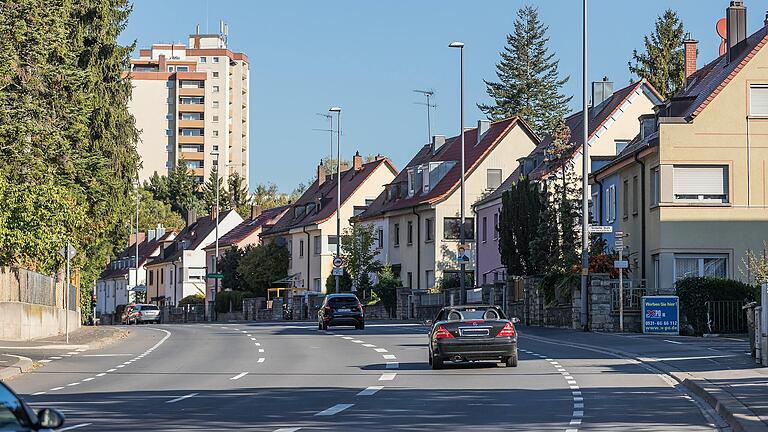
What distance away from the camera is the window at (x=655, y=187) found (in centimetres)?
4575

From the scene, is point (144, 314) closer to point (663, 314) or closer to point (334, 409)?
point (663, 314)

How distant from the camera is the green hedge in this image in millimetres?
40250

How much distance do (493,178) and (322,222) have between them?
1810cm

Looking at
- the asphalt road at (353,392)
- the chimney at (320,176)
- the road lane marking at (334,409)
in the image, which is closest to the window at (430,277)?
the chimney at (320,176)

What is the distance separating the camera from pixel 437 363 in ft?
85.9

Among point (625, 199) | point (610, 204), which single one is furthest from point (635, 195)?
point (610, 204)

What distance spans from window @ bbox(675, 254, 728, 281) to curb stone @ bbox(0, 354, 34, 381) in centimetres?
2409

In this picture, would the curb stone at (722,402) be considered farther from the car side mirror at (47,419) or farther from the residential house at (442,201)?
the residential house at (442,201)

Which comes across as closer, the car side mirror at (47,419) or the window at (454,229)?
the car side mirror at (47,419)

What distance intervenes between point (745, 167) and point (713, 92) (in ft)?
9.19

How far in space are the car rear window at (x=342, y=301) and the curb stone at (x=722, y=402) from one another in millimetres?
24545

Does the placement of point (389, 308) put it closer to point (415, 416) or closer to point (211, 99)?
point (415, 416)

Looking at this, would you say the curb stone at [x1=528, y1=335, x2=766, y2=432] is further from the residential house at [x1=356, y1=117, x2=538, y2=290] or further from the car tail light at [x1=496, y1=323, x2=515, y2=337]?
the residential house at [x1=356, y1=117, x2=538, y2=290]

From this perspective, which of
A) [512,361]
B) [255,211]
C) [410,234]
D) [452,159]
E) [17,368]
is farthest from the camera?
[255,211]
